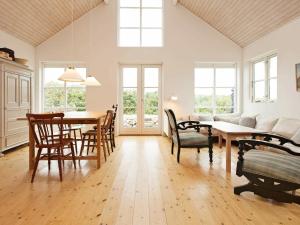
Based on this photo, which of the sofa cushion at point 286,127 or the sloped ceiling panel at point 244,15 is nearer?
the sofa cushion at point 286,127

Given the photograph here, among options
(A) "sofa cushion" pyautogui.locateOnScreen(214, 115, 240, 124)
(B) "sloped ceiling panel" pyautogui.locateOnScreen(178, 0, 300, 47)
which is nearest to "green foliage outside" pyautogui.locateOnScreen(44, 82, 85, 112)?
(A) "sofa cushion" pyautogui.locateOnScreen(214, 115, 240, 124)

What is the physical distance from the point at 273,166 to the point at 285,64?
3.41 metres

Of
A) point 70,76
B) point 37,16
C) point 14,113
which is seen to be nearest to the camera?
point 70,76

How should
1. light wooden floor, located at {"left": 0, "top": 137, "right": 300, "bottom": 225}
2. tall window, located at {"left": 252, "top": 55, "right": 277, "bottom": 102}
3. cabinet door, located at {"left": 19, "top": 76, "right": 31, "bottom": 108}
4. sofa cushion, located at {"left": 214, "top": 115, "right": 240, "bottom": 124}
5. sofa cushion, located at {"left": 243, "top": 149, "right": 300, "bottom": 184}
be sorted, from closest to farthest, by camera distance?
light wooden floor, located at {"left": 0, "top": 137, "right": 300, "bottom": 225} → sofa cushion, located at {"left": 243, "top": 149, "right": 300, "bottom": 184} → cabinet door, located at {"left": 19, "top": 76, "right": 31, "bottom": 108} → tall window, located at {"left": 252, "top": 55, "right": 277, "bottom": 102} → sofa cushion, located at {"left": 214, "top": 115, "right": 240, "bottom": 124}

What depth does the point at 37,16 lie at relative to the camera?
18.2ft

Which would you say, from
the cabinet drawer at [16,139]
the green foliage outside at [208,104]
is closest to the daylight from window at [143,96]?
the green foliage outside at [208,104]

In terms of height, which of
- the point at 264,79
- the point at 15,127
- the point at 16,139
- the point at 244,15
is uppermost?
the point at 244,15

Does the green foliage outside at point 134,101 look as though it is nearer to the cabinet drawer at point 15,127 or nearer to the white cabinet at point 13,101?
the white cabinet at point 13,101

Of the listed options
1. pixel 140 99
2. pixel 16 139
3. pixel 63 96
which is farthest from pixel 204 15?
pixel 16 139

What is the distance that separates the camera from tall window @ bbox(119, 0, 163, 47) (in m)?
7.20

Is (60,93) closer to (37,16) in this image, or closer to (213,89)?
(37,16)

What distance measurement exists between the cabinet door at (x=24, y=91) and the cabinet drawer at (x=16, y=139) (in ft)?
2.15

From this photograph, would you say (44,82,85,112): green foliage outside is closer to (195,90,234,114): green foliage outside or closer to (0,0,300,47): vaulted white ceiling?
(0,0,300,47): vaulted white ceiling

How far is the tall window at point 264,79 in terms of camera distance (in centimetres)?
559
